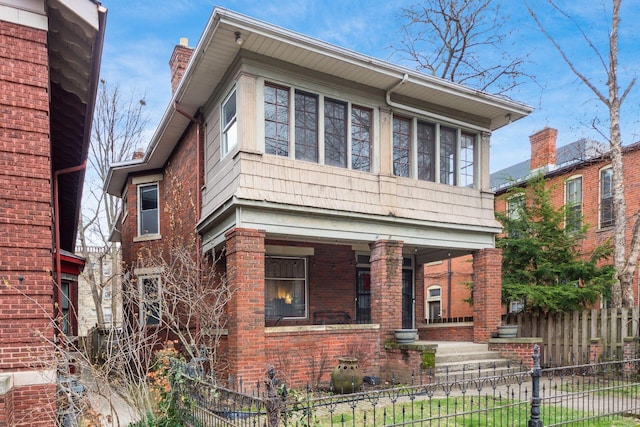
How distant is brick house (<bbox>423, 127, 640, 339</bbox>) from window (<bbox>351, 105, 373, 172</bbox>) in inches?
230

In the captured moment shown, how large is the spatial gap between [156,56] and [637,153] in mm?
23215

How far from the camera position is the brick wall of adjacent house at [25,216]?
5.99m

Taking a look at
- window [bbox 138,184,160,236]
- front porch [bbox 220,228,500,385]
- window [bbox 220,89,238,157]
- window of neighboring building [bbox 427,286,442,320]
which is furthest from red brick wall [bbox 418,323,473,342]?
window of neighboring building [bbox 427,286,442,320]

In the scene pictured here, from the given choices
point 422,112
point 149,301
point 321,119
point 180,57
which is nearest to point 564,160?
point 422,112

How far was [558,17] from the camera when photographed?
44.9 feet

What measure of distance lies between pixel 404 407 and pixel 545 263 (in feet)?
25.5

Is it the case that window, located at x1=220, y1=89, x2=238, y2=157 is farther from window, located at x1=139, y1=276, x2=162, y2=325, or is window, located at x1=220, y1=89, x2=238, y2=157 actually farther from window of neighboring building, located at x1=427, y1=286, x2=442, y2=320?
window of neighboring building, located at x1=427, y1=286, x2=442, y2=320

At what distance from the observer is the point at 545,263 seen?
12.8 m

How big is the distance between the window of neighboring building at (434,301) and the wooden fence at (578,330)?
1116 cm

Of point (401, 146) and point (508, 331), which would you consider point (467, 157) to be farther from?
point (508, 331)

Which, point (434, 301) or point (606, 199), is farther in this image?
point (434, 301)

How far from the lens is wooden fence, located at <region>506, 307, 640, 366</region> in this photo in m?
10.5

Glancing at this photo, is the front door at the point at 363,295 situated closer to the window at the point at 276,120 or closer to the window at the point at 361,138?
the window at the point at 361,138

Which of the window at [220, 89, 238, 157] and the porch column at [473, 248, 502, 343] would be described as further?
the porch column at [473, 248, 502, 343]
